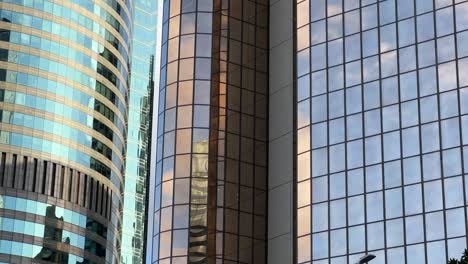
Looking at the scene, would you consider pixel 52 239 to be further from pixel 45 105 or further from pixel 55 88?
pixel 55 88

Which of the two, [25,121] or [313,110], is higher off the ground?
[25,121]

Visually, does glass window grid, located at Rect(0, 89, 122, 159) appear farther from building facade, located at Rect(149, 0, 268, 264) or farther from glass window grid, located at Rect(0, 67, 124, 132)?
building facade, located at Rect(149, 0, 268, 264)

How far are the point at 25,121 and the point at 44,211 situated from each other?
42.9 ft

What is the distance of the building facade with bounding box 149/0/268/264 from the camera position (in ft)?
279

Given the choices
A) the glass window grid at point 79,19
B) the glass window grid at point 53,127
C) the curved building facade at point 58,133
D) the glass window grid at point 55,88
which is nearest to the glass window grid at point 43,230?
the curved building facade at point 58,133

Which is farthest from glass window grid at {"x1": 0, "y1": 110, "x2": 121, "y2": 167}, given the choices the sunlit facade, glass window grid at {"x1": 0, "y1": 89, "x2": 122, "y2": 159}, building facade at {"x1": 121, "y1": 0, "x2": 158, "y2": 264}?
the sunlit facade

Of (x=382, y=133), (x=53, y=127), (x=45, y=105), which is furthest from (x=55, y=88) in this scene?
(x=382, y=133)

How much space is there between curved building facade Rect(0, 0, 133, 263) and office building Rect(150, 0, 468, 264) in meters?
57.5

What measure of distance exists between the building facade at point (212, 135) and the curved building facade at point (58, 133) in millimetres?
57003

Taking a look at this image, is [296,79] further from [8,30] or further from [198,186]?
[8,30]

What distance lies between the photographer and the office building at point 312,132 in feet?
250

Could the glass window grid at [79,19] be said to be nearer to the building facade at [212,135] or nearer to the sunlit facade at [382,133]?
the building facade at [212,135]

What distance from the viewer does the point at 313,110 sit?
84.0 meters

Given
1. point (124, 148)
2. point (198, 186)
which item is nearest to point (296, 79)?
point (198, 186)
